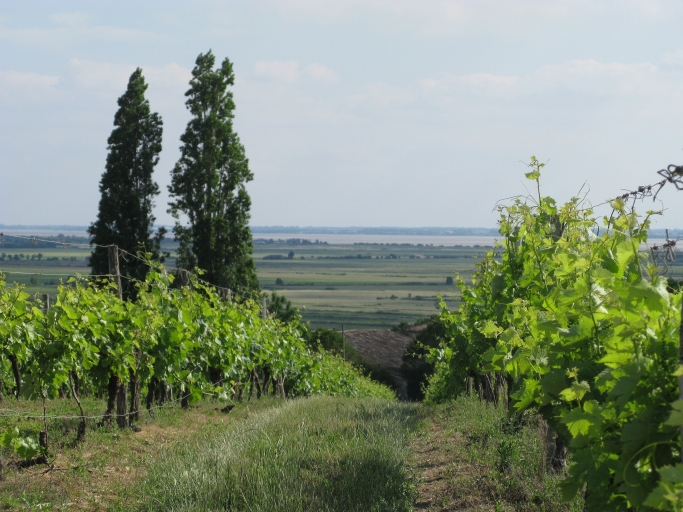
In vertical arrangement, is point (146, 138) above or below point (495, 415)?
above

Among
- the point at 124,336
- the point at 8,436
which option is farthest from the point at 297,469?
the point at 124,336

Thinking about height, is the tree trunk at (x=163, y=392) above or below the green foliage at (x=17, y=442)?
below

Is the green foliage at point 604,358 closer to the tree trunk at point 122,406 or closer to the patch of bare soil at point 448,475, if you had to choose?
the patch of bare soil at point 448,475

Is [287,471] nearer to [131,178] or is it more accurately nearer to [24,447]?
[24,447]

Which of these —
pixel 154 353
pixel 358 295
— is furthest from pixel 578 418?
pixel 358 295

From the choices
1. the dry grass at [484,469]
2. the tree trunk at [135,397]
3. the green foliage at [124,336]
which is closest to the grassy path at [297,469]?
the dry grass at [484,469]

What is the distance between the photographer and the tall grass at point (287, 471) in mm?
4844

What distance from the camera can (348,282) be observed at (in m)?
121

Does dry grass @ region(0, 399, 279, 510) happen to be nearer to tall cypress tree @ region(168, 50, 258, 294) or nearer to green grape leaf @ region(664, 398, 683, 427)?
green grape leaf @ region(664, 398, 683, 427)

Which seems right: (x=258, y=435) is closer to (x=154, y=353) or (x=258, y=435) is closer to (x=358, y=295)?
(x=154, y=353)

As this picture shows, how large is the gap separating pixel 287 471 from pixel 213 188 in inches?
968

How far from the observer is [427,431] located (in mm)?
8594

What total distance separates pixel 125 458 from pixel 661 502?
5667 millimetres

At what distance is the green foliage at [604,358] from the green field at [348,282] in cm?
3378
